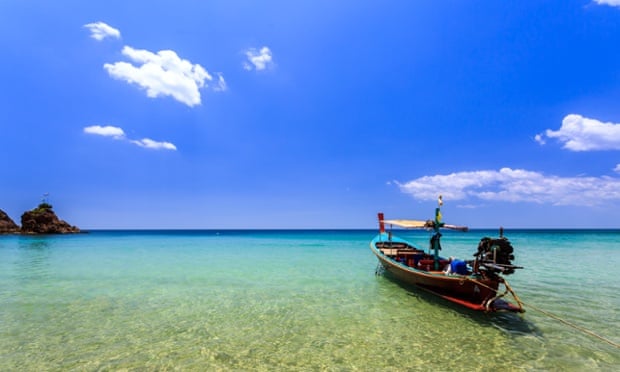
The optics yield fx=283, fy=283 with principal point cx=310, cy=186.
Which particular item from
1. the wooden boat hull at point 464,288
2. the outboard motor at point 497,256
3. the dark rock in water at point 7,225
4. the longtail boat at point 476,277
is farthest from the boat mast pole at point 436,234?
the dark rock in water at point 7,225

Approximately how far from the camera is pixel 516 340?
878 centimetres

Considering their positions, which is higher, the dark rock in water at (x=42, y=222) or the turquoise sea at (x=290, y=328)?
the dark rock in water at (x=42, y=222)

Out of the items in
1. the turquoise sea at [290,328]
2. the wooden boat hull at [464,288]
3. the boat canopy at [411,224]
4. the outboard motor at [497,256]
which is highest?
the boat canopy at [411,224]

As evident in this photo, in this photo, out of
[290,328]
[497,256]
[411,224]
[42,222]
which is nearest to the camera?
[290,328]

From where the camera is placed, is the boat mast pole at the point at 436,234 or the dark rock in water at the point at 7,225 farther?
the dark rock in water at the point at 7,225

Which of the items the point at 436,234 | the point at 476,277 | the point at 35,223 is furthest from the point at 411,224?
the point at 35,223

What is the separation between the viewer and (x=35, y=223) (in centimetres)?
8969

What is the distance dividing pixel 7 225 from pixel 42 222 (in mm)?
8671

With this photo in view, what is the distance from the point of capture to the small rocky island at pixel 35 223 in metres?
88.3

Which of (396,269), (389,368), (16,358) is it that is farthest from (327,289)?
(16,358)

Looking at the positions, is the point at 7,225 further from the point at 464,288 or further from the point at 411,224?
the point at 464,288

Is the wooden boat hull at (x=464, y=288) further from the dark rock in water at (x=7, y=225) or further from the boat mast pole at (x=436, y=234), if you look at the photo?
the dark rock in water at (x=7, y=225)

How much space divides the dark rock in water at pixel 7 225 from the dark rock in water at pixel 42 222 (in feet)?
8.92

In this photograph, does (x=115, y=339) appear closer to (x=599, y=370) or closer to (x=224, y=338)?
(x=224, y=338)
